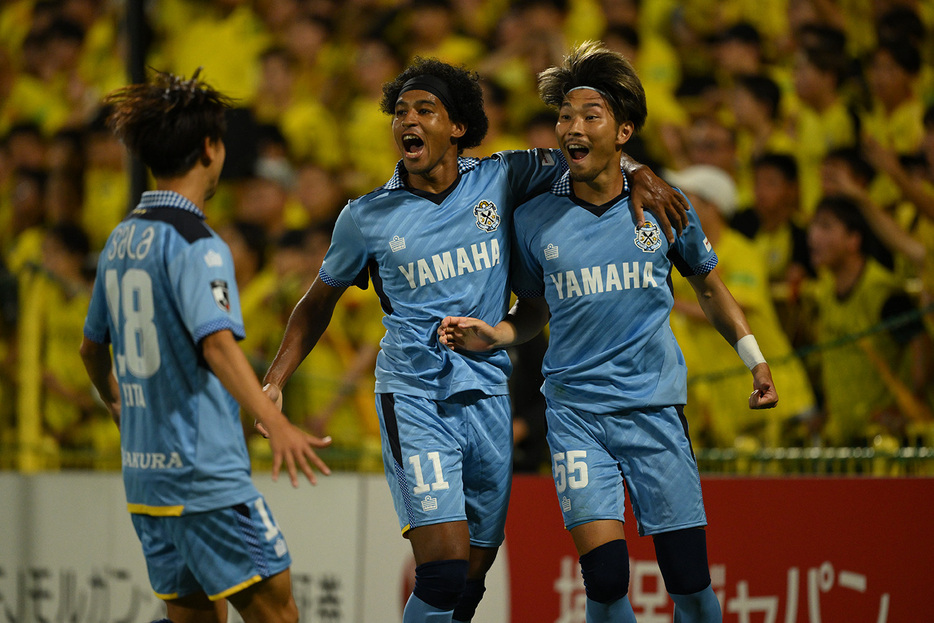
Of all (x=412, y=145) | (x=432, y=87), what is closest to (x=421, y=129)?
(x=412, y=145)

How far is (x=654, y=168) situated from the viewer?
655cm

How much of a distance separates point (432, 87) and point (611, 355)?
3.86 ft

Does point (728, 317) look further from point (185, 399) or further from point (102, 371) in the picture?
point (102, 371)

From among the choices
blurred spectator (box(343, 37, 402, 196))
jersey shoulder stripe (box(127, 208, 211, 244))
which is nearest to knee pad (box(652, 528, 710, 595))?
jersey shoulder stripe (box(127, 208, 211, 244))

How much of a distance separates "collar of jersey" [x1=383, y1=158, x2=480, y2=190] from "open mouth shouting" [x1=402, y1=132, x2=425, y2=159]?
0.50ft

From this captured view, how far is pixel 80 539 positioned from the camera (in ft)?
20.8

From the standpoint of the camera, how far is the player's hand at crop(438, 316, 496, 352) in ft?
11.6

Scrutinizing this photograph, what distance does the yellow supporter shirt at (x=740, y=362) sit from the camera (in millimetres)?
5270

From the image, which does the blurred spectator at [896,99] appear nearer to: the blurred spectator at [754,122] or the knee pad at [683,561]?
the blurred spectator at [754,122]

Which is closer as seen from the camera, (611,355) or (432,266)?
(611,355)

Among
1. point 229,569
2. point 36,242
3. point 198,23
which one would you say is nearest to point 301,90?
point 198,23

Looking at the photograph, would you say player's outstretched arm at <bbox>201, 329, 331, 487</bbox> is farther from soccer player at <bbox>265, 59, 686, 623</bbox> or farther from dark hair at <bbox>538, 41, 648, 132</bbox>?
dark hair at <bbox>538, 41, 648, 132</bbox>

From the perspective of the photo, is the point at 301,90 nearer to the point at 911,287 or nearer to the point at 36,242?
the point at 36,242

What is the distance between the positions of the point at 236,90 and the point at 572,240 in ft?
20.8
